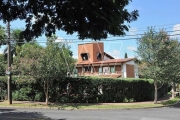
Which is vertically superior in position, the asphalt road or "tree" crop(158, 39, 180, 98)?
"tree" crop(158, 39, 180, 98)

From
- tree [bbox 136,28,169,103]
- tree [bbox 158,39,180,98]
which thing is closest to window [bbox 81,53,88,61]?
tree [bbox 136,28,169,103]

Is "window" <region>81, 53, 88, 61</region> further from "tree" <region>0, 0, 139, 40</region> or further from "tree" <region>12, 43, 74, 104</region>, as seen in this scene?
"tree" <region>0, 0, 139, 40</region>

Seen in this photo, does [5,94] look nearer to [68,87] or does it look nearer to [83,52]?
[68,87]

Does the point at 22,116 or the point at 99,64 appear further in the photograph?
the point at 99,64

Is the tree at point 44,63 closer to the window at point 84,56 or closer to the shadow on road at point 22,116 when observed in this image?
the shadow on road at point 22,116

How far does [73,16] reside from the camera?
3.38 metres

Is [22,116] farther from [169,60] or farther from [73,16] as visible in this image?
[169,60]

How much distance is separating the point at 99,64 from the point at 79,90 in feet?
94.1

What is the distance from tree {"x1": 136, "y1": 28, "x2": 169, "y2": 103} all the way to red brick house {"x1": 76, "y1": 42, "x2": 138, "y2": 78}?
2446 centimetres

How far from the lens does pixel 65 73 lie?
832 inches

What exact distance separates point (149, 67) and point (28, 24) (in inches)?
766

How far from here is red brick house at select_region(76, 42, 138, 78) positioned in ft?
162

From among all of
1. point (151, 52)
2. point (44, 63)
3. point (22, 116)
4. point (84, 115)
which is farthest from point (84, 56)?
point (22, 116)

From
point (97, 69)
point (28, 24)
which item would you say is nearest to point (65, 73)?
point (28, 24)
